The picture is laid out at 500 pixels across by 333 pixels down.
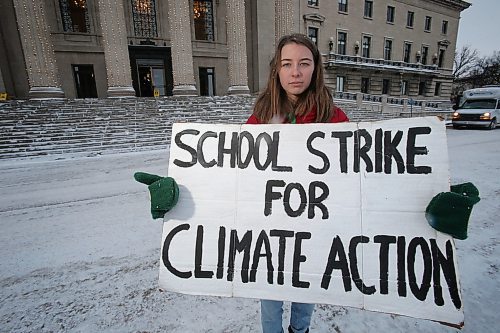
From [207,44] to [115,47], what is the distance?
8.99 m

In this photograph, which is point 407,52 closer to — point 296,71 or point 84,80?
point 84,80

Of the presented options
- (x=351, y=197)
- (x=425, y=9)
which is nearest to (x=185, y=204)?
(x=351, y=197)

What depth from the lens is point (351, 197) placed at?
1.34 m

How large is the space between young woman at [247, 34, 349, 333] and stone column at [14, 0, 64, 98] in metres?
18.6

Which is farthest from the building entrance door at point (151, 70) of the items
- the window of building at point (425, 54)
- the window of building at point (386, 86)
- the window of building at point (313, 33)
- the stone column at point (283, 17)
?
the window of building at point (425, 54)

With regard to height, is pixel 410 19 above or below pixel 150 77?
above

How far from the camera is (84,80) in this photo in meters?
20.3

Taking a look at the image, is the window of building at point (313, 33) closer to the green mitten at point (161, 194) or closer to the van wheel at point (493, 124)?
the van wheel at point (493, 124)

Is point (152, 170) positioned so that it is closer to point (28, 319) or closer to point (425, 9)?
point (28, 319)

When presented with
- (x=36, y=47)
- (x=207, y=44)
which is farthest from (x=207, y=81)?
(x=36, y=47)

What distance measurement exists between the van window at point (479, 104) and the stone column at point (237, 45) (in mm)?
14647

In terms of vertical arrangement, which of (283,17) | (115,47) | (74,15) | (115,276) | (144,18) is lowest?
(115,276)

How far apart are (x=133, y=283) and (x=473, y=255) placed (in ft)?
12.0

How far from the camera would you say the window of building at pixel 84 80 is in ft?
65.6
